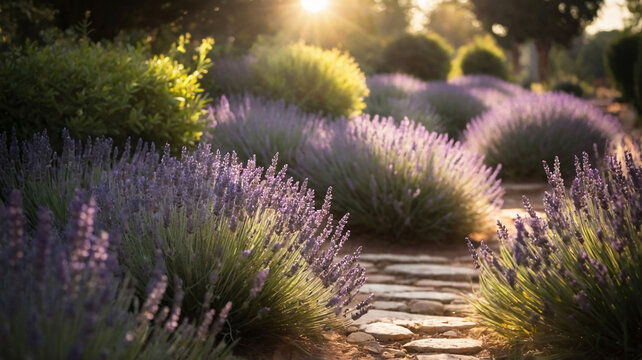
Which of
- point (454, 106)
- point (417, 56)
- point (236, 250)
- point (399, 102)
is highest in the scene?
point (417, 56)

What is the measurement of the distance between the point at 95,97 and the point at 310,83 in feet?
16.5

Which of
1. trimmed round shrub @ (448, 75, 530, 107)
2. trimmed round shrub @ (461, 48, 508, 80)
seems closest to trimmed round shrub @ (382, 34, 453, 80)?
trimmed round shrub @ (448, 75, 530, 107)

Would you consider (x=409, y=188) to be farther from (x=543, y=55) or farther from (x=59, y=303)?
(x=543, y=55)

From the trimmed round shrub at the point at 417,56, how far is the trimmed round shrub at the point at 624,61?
5.73 m

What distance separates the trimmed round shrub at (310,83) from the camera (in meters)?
9.52

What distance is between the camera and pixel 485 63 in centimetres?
2617

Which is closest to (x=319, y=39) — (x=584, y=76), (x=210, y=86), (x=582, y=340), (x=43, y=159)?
(x=210, y=86)

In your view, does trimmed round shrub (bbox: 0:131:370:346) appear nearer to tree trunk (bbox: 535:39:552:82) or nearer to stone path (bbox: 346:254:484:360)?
stone path (bbox: 346:254:484:360)

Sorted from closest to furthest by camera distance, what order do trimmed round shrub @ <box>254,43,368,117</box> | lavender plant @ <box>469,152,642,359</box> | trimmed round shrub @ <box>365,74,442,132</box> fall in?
lavender plant @ <box>469,152,642,359</box> < trimmed round shrub @ <box>254,43,368,117</box> < trimmed round shrub @ <box>365,74,442,132</box>

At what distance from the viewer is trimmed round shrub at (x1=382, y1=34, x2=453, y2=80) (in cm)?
2223

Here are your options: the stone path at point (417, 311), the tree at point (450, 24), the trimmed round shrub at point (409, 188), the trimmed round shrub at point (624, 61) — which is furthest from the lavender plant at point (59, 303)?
the tree at point (450, 24)

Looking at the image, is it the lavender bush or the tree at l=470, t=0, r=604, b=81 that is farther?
the tree at l=470, t=0, r=604, b=81

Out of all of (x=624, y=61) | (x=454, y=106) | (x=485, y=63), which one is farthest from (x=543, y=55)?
(x=454, y=106)

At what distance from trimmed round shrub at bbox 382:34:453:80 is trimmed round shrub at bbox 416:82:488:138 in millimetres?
9338
